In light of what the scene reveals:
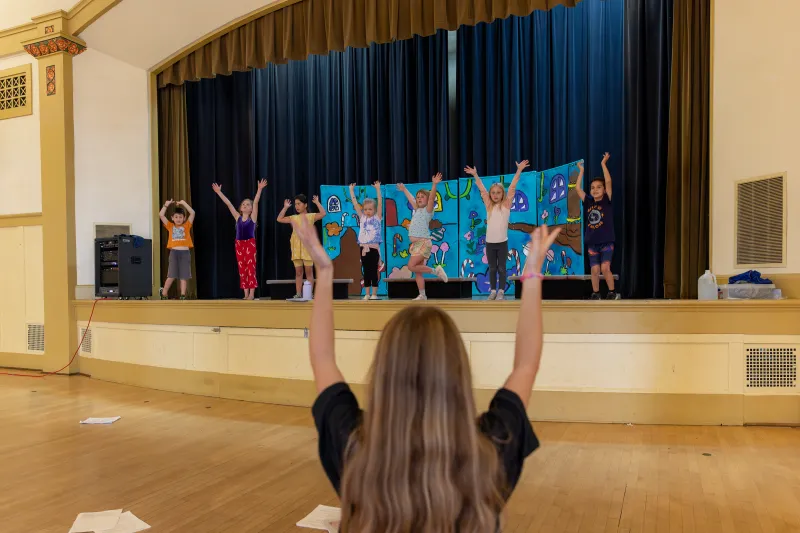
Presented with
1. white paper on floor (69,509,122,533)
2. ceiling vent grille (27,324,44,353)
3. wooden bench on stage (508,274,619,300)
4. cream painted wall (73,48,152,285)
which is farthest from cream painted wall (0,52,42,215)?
wooden bench on stage (508,274,619,300)

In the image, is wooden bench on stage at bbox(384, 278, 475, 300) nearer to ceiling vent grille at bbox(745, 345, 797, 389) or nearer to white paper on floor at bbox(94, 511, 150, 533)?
ceiling vent grille at bbox(745, 345, 797, 389)

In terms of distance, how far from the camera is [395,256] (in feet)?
24.5

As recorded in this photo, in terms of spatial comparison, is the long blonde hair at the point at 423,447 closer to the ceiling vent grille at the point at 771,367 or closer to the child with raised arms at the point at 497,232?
the ceiling vent grille at the point at 771,367

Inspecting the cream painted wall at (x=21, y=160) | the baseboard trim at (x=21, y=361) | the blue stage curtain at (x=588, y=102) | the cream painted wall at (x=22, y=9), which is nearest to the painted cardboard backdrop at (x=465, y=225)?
the blue stage curtain at (x=588, y=102)

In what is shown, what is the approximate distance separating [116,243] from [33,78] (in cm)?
238

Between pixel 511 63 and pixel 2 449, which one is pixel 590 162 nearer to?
pixel 511 63

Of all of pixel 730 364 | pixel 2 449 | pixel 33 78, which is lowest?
pixel 2 449

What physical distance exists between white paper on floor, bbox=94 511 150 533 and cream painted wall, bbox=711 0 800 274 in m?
4.80

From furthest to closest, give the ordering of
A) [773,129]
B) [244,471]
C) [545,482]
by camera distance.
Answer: [773,129] → [244,471] → [545,482]

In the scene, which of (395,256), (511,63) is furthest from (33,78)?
(511,63)

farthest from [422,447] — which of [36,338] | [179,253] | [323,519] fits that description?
[36,338]

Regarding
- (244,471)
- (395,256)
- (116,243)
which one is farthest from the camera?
(395,256)

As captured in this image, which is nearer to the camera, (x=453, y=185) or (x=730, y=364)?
(x=730, y=364)

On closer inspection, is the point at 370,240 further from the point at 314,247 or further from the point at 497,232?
the point at 314,247
